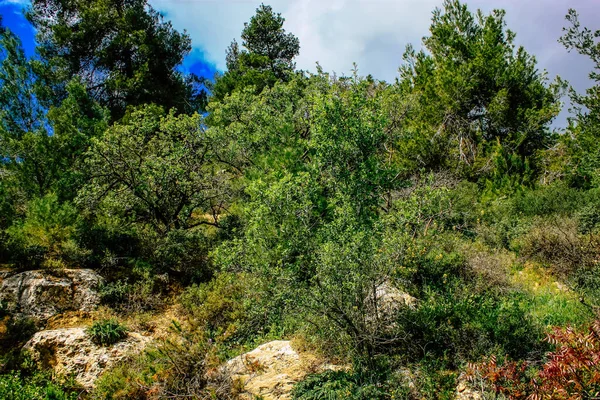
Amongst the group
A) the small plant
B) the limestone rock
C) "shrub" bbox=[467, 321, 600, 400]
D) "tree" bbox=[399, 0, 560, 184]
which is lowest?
"shrub" bbox=[467, 321, 600, 400]

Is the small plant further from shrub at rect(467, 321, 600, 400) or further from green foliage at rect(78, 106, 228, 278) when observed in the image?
shrub at rect(467, 321, 600, 400)

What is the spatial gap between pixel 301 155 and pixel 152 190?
18.6ft

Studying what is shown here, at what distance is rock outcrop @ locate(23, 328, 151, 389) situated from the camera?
7.61m

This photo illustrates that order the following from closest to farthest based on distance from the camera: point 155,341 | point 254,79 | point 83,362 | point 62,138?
point 83,362
point 155,341
point 62,138
point 254,79

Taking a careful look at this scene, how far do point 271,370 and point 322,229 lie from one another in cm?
283

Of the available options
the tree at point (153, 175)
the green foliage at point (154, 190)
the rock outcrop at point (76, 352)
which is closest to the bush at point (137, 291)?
the green foliage at point (154, 190)

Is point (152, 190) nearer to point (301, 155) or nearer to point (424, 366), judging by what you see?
point (301, 155)

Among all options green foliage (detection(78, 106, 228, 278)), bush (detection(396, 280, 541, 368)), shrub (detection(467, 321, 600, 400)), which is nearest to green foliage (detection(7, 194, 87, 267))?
green foliage (detection(78, 106, 228, 278))

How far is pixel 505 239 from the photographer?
470 inches

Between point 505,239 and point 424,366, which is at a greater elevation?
point 505,239

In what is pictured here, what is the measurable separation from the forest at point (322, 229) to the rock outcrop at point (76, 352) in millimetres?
105

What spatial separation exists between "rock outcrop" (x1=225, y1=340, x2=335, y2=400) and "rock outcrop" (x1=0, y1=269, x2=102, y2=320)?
5010mm

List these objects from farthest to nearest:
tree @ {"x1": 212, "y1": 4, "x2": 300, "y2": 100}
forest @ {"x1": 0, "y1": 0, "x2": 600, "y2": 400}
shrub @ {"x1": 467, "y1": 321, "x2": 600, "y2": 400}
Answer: tree @ {"x1": 212, "y1": 4, "x2": 300, "y2": 100} → forest @ {"x1": 0, "y1": 0, "x2": 600, "y2": 400} → shrub @ {"x1": 467, "y1": 321, "x2": 600, "y2": 400}

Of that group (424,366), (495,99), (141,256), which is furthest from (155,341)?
(495,99)
